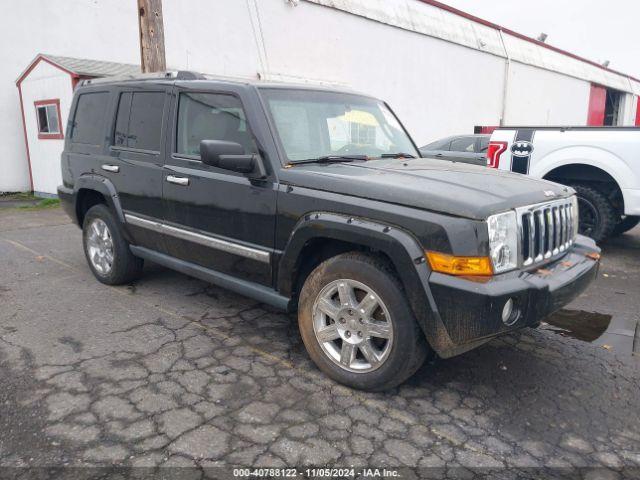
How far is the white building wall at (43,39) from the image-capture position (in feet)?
37.3

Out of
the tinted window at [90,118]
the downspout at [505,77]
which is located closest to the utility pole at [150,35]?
the tinted window at [90,118]

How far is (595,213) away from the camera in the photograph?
21.3 ft

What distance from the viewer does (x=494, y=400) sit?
10.2 ft

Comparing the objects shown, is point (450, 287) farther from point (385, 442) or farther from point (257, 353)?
point (257, 353)

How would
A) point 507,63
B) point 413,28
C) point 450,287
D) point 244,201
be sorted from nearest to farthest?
point 450,287 < point 244,201 < point 413,28 < point 507,63

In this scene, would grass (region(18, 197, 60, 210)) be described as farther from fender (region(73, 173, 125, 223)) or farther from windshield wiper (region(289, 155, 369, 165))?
windshield wiper (region(289, 155, 369, 165))

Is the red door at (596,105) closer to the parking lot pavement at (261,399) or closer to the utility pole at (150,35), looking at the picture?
the utility pole at (150,35)

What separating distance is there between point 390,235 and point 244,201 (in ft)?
3.84

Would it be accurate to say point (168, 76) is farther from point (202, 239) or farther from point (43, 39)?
point (43, 39)

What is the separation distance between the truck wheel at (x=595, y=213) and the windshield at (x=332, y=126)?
3.34m

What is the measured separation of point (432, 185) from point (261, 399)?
159cm

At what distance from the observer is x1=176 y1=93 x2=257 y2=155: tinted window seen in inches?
144

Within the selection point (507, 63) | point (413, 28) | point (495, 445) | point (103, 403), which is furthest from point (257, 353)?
point (507, 63)

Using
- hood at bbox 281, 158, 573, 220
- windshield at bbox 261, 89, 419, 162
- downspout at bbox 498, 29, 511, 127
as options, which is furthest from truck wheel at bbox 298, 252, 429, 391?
downspout at bbox 498, 29, 511, 127
